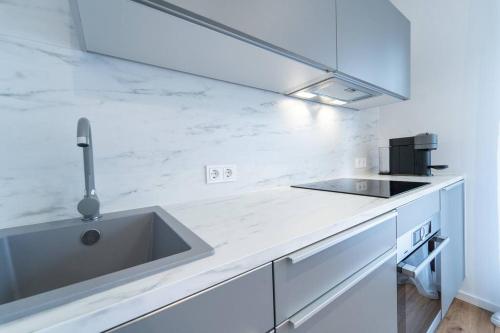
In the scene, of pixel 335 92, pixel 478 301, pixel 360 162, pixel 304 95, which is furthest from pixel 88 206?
pixel 478 301

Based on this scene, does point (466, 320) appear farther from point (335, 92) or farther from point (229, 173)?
point (229, 173)

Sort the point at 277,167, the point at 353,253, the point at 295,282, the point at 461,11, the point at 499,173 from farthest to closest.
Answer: the point at 461,11 → the point at 499,173 → the point at 277,167 → the point at 353,253 → the point at 295,282

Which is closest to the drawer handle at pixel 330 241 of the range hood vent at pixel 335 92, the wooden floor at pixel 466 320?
the range hood vent at pixel 335 92

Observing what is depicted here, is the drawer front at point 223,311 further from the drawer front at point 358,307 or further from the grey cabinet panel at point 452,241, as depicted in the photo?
the grey cabinet panel at point 452,241

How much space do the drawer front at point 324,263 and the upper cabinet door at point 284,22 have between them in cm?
69

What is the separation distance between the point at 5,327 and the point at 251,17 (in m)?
0.89

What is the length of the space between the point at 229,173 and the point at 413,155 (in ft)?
4.96

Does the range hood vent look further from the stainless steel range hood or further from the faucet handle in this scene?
the faucet handle

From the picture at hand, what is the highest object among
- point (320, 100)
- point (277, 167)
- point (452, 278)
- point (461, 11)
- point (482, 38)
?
point (461, 11)

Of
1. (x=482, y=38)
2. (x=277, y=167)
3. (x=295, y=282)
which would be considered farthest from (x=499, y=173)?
(x=295, y=282)

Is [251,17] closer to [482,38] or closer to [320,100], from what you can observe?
[320,100]

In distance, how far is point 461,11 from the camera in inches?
61.9

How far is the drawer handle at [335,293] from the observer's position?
539 millimetres

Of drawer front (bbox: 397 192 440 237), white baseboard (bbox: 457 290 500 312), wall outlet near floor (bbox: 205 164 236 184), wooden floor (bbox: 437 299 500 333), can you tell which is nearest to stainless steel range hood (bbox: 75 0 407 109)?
wall outlet near floor (bbox: 205 164 236 184)
